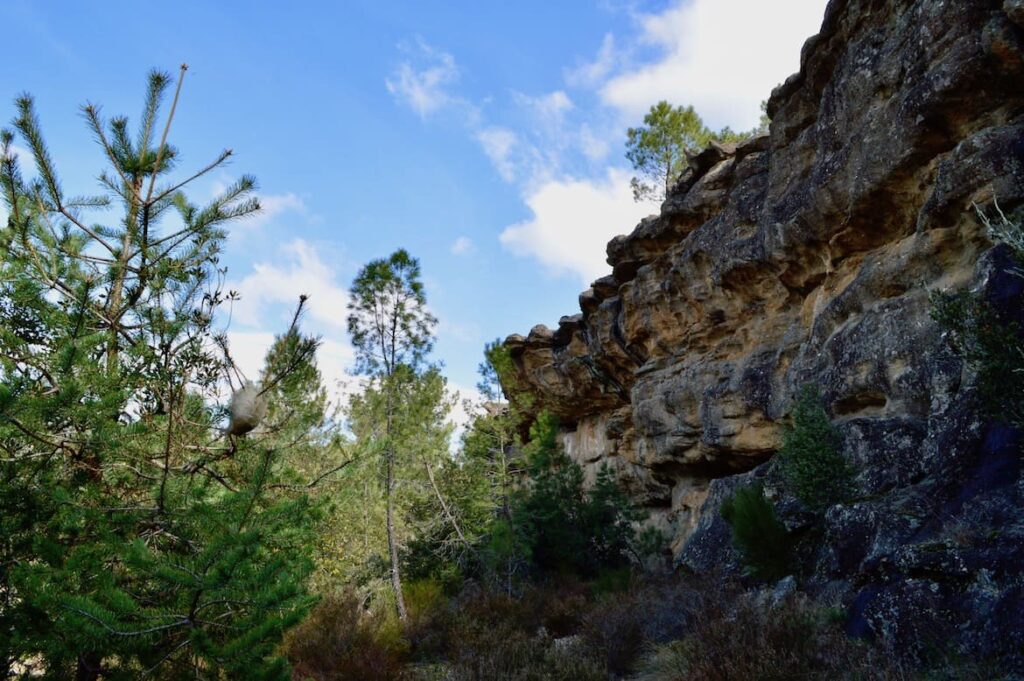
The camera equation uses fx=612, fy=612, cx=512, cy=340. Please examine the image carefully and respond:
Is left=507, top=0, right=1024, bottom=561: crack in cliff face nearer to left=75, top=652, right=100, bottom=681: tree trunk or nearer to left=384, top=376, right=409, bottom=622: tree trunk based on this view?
left=384, top=376, right=409, bottom=622: tree trunk

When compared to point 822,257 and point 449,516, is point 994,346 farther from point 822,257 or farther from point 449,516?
point 449,516

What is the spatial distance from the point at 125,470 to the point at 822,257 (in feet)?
45.7

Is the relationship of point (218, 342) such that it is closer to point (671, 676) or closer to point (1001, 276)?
point (671, 676)

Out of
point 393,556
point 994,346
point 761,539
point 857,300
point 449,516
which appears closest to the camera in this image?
point 994,346

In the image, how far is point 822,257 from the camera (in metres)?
13.8

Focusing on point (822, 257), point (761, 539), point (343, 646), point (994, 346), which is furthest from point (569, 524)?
point (994, 346)

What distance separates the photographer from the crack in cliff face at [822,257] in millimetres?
9547

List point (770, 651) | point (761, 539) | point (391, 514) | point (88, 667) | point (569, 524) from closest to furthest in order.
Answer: point (88, 667)
point (770, 651)
point (761, 539)
point (391, 514)
point (569, 524)

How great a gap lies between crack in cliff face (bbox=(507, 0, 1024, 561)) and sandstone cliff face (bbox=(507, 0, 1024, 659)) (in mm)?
40

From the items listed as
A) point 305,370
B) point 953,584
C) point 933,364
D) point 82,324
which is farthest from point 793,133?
point 82,324

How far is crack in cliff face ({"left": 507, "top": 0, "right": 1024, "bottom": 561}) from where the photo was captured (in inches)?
376

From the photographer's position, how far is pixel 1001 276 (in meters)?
7.04

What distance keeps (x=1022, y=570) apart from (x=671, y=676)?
2990 millimetres

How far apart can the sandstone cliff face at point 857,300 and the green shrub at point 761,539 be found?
1.66 ft
